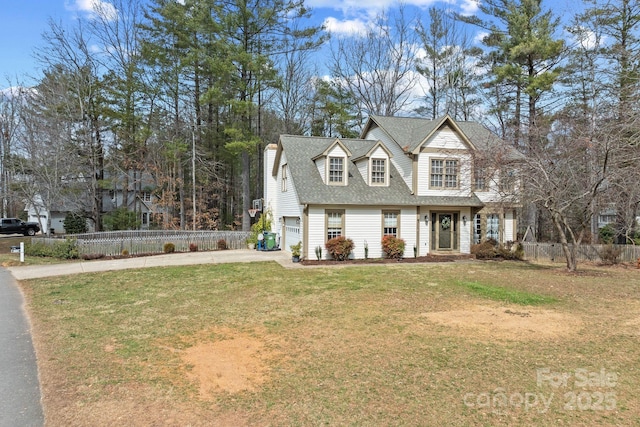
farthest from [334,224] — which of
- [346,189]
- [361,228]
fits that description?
[346,189]

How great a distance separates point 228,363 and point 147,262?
1315 cm

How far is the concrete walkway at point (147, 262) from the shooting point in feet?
49.2

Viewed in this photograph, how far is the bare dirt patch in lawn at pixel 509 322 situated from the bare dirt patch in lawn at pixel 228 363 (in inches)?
149

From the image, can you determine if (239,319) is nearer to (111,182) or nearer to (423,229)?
(423,229)

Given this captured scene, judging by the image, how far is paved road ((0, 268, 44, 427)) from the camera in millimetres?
4273

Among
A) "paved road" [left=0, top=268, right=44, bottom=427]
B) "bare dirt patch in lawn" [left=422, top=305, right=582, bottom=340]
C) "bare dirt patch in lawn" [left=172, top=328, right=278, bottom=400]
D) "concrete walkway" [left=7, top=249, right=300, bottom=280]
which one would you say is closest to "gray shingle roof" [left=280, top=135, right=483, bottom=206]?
"concrete walkway" [left=7, top=249, right=300, bottom=280]

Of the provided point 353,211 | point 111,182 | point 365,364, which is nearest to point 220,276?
point 353,211

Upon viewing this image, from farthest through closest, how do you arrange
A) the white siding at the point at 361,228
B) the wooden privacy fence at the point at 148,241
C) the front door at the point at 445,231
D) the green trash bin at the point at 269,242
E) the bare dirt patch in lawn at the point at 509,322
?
the green trash bin at the point at 269,242
the front door at the point at 445,231
the wooden privacy fence at the point at 148,241
the white siding at the point at 361,228
the bare dirt patch in lawn at the point at 509,322

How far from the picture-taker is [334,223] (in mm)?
17906

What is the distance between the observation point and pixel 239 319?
8180 mm

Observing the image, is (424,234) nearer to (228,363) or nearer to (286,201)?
(286,201)

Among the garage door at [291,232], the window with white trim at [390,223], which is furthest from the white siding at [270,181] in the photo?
the window with white trim at [390,223]

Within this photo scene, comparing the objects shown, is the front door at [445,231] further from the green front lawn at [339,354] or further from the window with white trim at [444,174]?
the green front lawn at [339,354]

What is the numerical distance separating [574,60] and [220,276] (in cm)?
2318
